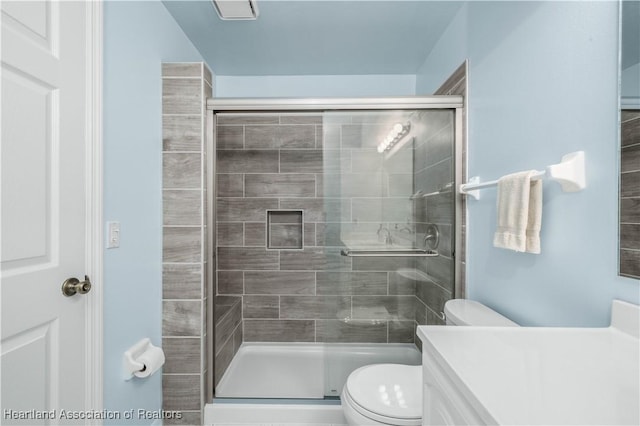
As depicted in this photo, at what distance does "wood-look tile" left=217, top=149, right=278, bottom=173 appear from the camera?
109 inches

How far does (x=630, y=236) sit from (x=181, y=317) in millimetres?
1925

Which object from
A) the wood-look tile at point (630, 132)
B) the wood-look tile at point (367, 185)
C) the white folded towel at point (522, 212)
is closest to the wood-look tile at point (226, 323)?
the wood-look tile at point (367, 185)

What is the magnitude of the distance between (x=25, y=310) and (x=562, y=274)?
1.68 meters

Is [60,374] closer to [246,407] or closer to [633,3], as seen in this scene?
[246,407]

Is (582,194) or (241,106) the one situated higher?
(241,106)

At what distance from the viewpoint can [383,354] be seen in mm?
1900

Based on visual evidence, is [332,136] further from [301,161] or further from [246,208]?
[246,208]

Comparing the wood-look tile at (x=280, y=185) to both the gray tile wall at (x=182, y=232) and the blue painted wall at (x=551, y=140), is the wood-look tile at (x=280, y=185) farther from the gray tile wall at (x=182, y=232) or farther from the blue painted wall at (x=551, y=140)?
the blue painted wall at (x=551, y=140)

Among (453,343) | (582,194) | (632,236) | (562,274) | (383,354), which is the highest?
(582,194)

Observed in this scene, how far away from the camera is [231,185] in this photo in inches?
109

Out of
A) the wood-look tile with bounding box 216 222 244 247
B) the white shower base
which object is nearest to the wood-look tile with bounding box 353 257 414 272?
the white shower base

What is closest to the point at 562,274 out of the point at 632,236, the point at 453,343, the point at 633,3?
the point at 632,236

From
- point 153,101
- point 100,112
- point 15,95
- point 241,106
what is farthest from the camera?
point 241,106

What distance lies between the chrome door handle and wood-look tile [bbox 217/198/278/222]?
162cm
